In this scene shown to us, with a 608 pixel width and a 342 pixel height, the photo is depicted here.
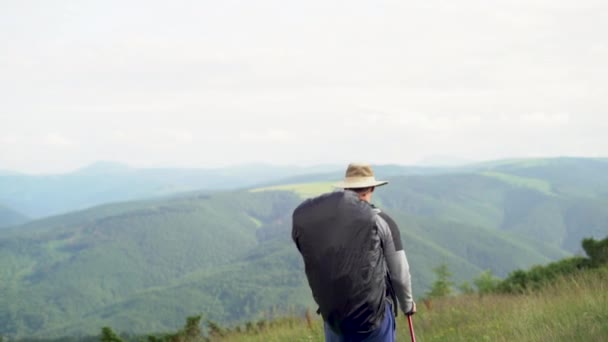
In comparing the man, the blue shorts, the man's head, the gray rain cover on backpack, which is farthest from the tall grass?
the man's head

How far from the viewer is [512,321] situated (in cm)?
631

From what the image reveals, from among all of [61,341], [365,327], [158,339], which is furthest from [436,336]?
[61,341]

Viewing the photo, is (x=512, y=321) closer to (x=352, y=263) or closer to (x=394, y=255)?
(x=394, y=255)

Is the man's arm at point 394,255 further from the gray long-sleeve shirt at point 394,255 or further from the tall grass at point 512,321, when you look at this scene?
the tall grass at point 512,321

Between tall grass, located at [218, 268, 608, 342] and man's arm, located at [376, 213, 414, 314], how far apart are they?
1548mm

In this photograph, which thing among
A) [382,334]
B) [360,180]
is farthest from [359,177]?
[382,334]

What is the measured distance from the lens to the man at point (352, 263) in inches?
166

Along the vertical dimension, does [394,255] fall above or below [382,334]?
above

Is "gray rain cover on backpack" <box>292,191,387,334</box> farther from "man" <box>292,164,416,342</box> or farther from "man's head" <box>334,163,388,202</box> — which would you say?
"man's head" <box>334,163,388,202</box>

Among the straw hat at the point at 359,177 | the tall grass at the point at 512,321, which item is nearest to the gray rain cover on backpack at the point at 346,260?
the straw hat at the point at 359,177

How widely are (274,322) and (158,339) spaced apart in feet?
9.86

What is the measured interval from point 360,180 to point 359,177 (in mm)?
39

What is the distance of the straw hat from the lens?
4.52 m

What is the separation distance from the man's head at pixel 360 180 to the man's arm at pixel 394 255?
A: 27 centimetres
